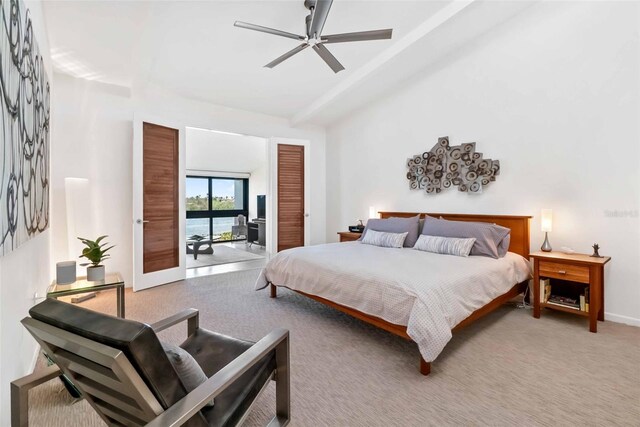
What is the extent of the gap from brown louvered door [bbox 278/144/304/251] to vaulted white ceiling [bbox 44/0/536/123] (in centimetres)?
111

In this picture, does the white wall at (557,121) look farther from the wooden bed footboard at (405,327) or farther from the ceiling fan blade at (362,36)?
the ceiling fan blade at (362,36)

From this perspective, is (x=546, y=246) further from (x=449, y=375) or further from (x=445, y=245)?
(x=449, y=375)

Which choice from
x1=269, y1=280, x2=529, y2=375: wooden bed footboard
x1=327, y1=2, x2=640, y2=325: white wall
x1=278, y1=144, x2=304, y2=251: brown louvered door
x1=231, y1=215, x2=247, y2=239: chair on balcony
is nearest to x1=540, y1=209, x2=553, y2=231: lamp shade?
x1=327, y1=2, x2=640, y2=325: white wall

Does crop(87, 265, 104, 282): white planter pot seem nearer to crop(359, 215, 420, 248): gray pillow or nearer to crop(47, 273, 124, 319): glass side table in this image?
crop(47, 273, 124, 319): glass side table

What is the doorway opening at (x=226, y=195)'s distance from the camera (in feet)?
23.2

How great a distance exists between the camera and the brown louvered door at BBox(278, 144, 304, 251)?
215 inches

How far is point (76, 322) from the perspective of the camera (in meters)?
0.93

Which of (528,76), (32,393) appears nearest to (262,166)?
(528,76)

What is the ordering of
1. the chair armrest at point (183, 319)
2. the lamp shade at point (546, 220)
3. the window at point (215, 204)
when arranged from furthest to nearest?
the window at point (215, 204) → the lamp shade at point (546, 220) → the chair armrest at point (183, 319)

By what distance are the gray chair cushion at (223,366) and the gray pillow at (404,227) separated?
2.69 meters

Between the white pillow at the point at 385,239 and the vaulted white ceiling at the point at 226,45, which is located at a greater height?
the vaulted white ceiling at the point at 226,45

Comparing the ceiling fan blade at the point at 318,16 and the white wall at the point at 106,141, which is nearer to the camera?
the ceiling fan blade at the point at 318,16

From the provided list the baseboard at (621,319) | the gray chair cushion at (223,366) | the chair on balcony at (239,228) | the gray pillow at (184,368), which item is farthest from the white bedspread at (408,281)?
the chair on balcony at (239,228)

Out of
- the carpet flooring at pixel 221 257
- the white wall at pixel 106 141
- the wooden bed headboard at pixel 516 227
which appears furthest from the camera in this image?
the carpet flooring at pixel 221 257
